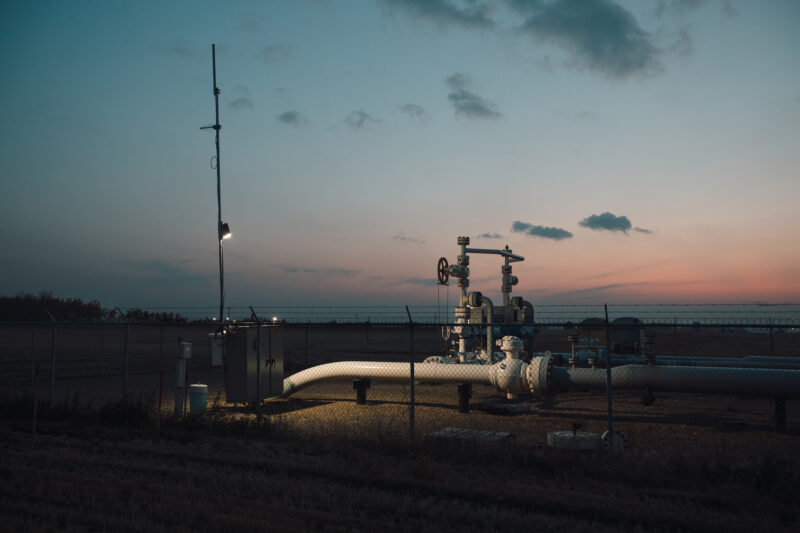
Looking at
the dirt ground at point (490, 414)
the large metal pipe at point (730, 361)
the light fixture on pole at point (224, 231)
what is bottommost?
the dirt ground at point (490, 414)

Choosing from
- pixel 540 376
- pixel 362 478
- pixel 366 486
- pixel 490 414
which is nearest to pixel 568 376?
pixel 540 376

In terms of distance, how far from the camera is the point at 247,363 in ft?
50.4

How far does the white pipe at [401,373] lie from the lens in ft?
49.6

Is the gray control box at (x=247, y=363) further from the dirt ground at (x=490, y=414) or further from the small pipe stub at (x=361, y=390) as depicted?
the small pipe stub at (x=361, y=390)

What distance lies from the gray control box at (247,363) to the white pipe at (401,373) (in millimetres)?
1239

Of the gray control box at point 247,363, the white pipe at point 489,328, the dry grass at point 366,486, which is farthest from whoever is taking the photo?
the white pipe at point 489,328

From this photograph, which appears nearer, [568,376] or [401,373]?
[568,376]

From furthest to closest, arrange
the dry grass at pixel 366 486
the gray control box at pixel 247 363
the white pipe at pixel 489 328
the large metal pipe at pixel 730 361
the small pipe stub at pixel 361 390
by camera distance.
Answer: the white pipe at pixel 489 328 < the small pipe stub at pixel 361 390 < the large metal pipe at pixel 730 361 < the gray control box at pixel 247 363 < the dry grass at pixel 366 486

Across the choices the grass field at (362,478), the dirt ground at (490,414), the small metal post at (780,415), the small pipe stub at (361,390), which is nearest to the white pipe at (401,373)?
the dirt ground at (490,414)

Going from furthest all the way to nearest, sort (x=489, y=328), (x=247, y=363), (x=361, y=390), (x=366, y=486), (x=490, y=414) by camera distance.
A: 1. (x=489, y=328)
2. (x=361, y=390)
3. (x=247, y=363)
4. (x=490, y=414)
5. (x=366, y=486)

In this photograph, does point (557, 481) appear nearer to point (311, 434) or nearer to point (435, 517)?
point (435, 517)

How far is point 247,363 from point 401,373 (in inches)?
156

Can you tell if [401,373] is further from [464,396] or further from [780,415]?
[780,415]

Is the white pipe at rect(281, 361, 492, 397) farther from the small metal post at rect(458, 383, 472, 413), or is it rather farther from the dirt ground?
the dirt ground
